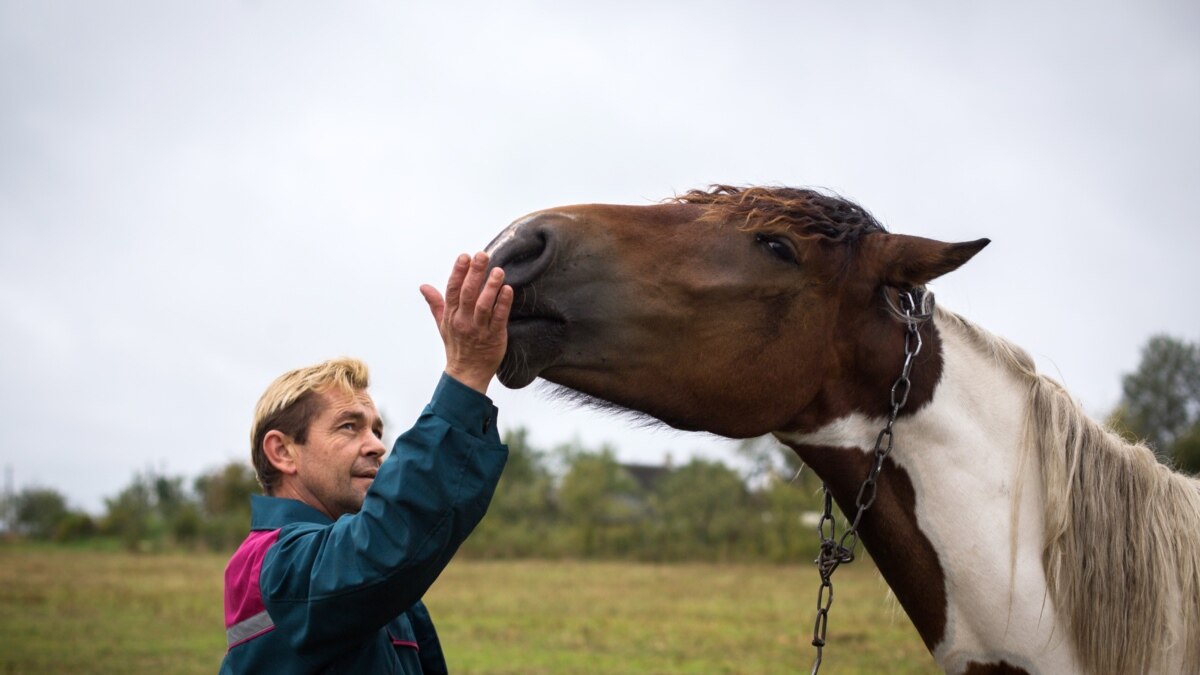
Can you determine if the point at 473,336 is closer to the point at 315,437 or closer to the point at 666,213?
the point at 666,213

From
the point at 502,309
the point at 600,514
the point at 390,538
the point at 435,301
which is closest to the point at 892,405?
the point at 502,309

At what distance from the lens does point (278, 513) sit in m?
2.75

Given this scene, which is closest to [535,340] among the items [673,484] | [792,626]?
[792,626]

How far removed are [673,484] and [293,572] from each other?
44600 millimetres

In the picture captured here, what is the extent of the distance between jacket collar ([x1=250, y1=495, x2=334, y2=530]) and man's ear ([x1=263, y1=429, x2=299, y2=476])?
0.12 m

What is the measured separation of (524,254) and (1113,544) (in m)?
1.80

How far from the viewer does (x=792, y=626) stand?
15227 millimetres

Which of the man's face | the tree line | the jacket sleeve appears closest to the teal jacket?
the jacket sleeve

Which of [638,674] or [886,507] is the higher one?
[886,507]

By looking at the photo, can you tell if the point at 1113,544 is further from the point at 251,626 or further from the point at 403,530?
the point at 251,626

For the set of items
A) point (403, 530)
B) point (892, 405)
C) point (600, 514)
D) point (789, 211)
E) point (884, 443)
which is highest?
point (789, 211)

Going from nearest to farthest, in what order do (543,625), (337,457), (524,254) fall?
1. (524,254)
2. (337,457)
3. (543,625)

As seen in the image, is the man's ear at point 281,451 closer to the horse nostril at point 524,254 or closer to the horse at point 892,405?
the horse at point 892,405

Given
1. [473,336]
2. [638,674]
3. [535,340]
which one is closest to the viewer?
[473,336]
